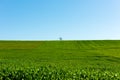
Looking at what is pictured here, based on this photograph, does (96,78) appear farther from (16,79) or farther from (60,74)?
(16,79)

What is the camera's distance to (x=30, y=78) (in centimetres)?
1805

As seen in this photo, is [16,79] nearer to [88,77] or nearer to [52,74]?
[52,74]

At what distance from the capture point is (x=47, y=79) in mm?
17609

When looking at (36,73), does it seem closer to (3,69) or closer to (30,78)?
(30,78)

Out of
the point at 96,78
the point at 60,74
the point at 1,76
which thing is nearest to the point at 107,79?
the point at 96,78

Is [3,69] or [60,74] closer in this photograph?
[60,74]

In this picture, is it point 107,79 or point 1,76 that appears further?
point 1,76

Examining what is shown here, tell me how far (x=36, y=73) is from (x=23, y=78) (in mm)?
1023

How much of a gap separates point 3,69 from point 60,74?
16.4 ft

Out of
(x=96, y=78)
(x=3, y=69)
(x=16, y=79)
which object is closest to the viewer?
(x=96, y=78)

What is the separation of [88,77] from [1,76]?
6613mm

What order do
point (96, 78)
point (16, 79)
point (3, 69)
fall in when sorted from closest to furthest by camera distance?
point (96, 78) → point (16, 79) → point (3, 69)

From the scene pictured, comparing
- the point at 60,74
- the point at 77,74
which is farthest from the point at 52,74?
the point at 77,74

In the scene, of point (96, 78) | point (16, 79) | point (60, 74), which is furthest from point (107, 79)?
point (16, 79)
